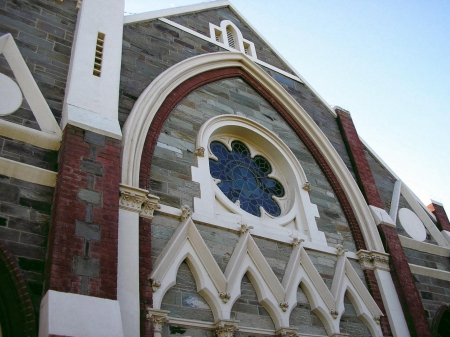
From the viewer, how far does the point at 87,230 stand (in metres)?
6.69

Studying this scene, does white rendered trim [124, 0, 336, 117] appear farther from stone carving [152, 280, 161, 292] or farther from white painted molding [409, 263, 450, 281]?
stone carving [152, 280, 161, 292]

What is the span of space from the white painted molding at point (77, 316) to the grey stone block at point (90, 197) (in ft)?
4.79

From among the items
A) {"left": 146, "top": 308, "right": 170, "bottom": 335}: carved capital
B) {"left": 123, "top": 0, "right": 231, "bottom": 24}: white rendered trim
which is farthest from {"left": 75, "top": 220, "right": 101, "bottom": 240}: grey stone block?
{"left": 123, "top": 0, "right": 231, "bottom": 24}: white rendered trim

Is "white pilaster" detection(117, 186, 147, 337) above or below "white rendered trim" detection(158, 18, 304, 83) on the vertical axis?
below

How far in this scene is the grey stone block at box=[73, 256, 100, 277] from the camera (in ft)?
20.6

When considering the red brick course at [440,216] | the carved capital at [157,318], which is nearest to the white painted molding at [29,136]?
the carved capital at [157,318]

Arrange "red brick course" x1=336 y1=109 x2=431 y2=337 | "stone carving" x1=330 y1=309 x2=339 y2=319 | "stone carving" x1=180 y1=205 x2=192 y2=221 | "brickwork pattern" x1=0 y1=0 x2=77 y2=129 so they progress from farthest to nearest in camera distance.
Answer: "red brick course" x1=336 y1=109 x2=431 y2=337 < "stone carving" x1=330 y1=309 x2=339 y2=319 < "stone carving" x1=180 y1=205 x2=192 y2=221 < "brickwork pattern" x1=0 y1=0 x2=77 y2=129

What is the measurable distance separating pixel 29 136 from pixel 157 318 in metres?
3.34

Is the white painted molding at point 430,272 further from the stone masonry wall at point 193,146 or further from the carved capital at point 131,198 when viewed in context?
the carved capital at point 131,198

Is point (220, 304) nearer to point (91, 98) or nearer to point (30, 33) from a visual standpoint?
point (91, 98)

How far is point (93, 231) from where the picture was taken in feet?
22.1

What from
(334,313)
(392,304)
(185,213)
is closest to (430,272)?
(392,304)

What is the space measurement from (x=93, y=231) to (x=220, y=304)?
249 centimetres

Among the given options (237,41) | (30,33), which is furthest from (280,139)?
(30,33)
